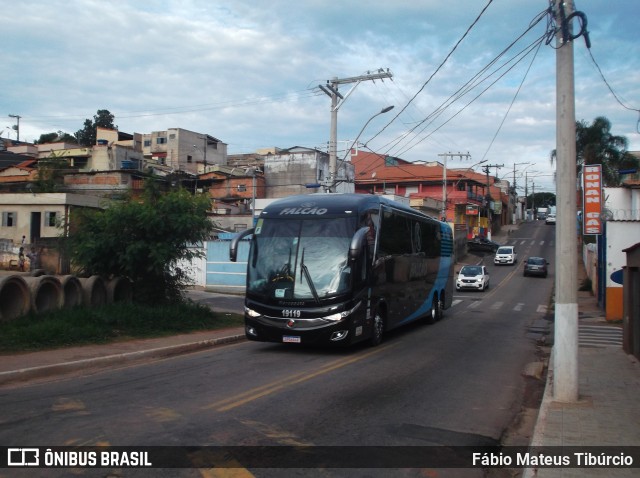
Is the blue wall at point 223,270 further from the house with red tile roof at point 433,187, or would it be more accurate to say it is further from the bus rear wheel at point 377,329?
the house with red tile roof at point 433,187

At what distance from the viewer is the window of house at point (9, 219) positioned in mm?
43125

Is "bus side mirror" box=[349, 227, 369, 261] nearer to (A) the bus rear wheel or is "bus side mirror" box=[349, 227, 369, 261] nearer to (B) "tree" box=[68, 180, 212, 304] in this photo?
(A) the bus rear wheel

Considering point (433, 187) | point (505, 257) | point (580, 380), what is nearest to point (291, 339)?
point (580, 380)

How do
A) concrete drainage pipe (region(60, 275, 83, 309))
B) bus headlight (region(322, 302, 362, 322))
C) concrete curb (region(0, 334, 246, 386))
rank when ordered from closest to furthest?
concrete curb (region(0, 334, 246, 386)), bus headlight (region(322, 302, 362, 322)), concrete drainage pipe (region(60, 275, 83, 309))

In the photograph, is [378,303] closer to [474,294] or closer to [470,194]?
[474,294]

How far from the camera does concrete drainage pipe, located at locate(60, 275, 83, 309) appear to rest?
46.2ft

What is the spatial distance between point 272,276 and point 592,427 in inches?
274

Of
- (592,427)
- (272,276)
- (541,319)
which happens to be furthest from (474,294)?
(592,427)

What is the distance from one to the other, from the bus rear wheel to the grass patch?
212 inches

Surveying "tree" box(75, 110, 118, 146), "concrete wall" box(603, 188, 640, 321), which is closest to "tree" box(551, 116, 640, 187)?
"concrete wall" box(603, 188, 640, 321)

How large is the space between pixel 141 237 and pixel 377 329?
720 centimetres

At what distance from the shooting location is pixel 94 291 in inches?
595

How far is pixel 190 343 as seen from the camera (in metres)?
13.4

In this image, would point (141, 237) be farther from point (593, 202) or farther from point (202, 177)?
point (202, 177)
